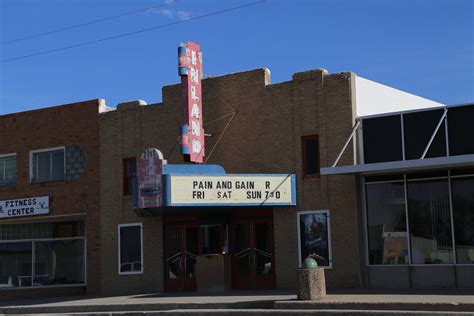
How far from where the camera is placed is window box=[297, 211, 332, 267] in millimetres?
22781

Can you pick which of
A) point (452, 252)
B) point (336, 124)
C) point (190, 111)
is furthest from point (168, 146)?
point (452, 252)

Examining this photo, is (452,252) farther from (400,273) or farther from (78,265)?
(78,265)

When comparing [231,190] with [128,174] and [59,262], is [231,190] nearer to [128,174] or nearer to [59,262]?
[128,174]

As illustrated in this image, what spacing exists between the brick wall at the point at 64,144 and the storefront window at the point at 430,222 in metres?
11.9

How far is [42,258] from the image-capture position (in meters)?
30.1

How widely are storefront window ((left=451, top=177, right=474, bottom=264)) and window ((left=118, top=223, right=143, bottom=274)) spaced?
1094 centimetres

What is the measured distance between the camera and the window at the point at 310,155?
2331cm

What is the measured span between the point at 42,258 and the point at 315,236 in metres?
12.5

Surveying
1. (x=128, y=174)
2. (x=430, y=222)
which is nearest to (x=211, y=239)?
(x=128, y=174)

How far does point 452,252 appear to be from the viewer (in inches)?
835

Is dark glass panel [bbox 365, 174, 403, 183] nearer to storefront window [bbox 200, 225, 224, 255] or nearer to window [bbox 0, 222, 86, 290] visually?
storefront window [bbox 200, 225, 224, 255]

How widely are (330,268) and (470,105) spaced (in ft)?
20.4

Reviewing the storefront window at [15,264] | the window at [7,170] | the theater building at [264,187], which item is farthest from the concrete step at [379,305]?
the window at [7,170]

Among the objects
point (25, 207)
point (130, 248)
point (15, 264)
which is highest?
point (25, 207)
